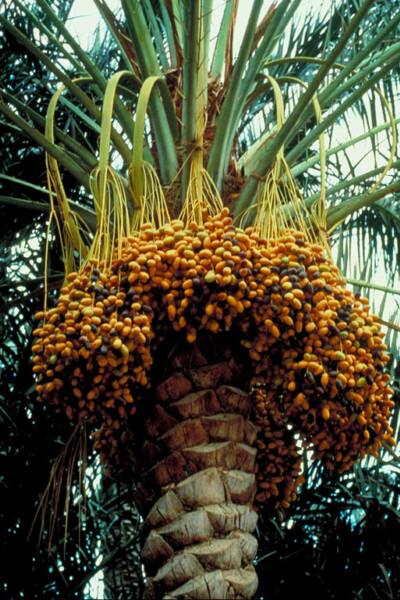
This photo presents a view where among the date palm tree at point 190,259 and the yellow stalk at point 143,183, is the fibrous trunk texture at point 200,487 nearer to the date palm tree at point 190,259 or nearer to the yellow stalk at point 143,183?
the date palm tree at point 190,259

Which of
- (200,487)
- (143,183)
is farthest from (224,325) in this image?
(143,183)

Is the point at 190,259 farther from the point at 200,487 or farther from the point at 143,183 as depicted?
the point at 200,487

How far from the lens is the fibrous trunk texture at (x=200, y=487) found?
2002mm

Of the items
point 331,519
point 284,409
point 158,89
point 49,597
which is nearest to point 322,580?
point 331,519

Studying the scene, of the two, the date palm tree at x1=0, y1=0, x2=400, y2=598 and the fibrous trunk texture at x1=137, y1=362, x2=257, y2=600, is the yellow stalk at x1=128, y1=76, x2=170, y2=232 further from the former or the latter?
the fibrous trunk texture at x1=137, y1=362, x2=257, y2=600

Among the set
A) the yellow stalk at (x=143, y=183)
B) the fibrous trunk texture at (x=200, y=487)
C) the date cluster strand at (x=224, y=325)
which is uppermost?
the yellow stalk at (x=143, y=183)

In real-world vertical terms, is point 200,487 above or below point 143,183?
below

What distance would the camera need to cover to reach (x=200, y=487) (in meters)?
2.10

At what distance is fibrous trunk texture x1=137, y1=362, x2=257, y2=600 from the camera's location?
2.00 metres

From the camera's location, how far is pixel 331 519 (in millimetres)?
3754

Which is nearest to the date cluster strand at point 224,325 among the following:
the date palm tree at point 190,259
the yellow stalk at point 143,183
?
the date palm tree at point 190,259

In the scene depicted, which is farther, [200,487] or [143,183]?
[143,183]

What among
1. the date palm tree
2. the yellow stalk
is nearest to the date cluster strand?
the date palm tree

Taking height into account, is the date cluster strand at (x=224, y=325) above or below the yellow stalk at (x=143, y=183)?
below
